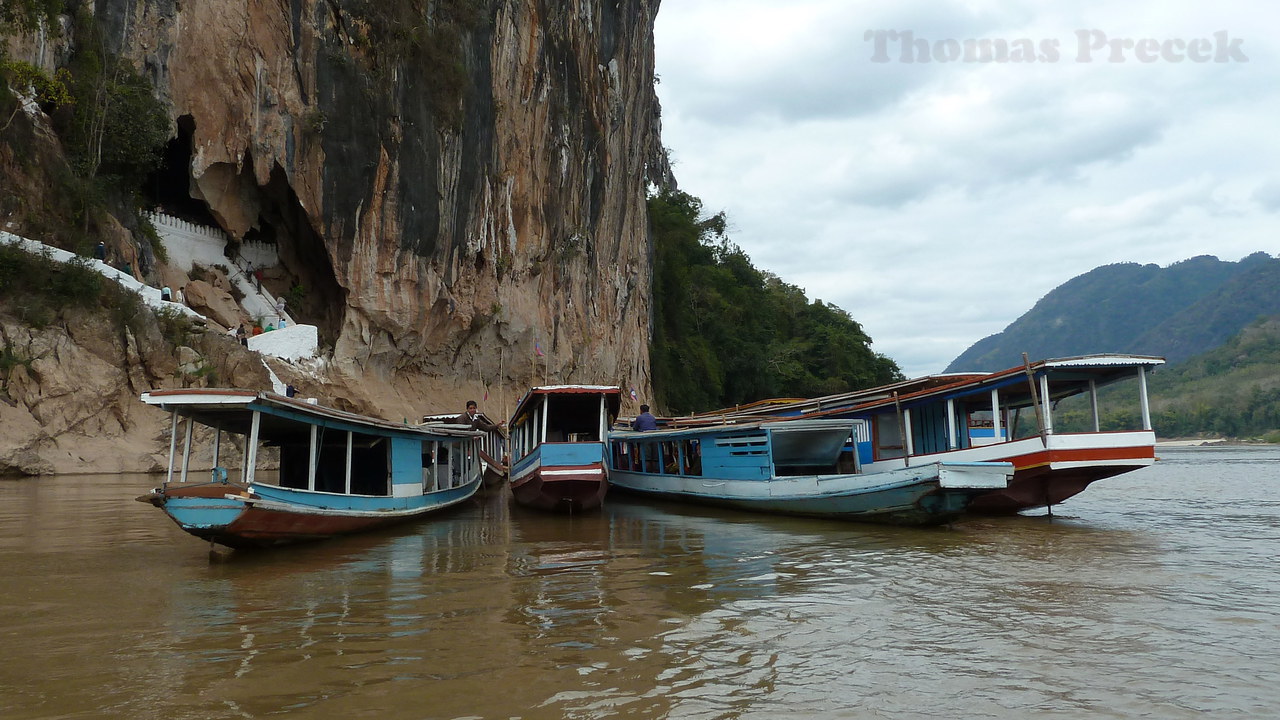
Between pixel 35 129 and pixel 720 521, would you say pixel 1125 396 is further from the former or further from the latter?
pixel 35 129

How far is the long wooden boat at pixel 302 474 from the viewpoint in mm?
7953

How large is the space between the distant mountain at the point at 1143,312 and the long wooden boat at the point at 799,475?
331ft

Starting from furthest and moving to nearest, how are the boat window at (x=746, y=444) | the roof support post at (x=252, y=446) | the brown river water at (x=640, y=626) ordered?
the boat window at (x=746, y=444) → the roof support post at (x=252, y=446) → the brown river water at (x=640, y=626)

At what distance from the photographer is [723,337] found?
48844 mm

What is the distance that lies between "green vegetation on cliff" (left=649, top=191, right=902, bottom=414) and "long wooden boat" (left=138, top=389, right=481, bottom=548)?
3103 centimetres

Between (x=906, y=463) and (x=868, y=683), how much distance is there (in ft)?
27.0

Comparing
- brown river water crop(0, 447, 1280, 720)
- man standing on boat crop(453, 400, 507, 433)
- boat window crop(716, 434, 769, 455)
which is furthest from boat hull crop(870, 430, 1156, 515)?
man standing on boat crop(453, 400, 507, 433)

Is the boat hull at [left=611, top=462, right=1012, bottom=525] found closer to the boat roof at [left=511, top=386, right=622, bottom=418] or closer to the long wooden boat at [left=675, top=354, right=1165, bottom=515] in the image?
the long wooden boat at [left=675, top=354, right=1165, bottom=515]

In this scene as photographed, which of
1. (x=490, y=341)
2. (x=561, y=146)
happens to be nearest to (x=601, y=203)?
(x=561, y=146)

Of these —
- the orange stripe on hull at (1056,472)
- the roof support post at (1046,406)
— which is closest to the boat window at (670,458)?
the orange stripe on hull at (1056,472)

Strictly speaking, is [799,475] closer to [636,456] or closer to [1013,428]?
[1013,428]

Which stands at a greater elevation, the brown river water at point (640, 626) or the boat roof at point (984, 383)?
the boat roof at point (984, 383)

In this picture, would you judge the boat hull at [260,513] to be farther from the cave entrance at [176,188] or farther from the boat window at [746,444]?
the cave entrance at [176,188]

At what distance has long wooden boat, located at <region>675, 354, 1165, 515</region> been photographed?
38.0 feet
